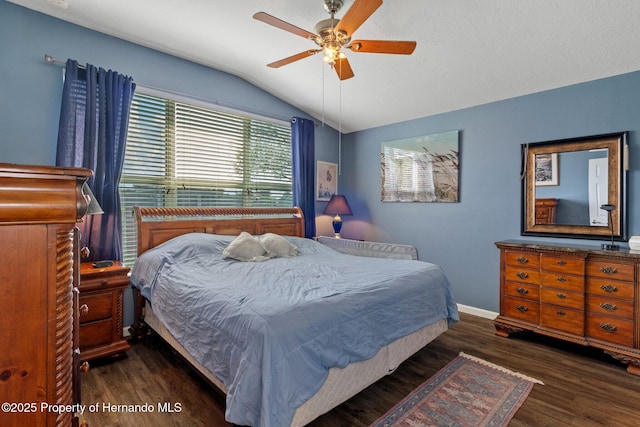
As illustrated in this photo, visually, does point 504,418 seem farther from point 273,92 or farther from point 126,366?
point 273,92

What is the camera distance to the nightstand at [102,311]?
2.38 metres

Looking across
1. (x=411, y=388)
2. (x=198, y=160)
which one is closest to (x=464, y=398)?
(x=411, y=388)

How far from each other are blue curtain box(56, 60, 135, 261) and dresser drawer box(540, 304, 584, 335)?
Answer: 13.0ft

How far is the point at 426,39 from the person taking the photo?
8.84ft

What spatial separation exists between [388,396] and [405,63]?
2944mm

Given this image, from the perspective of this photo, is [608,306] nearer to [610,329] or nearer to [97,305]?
[610,329]

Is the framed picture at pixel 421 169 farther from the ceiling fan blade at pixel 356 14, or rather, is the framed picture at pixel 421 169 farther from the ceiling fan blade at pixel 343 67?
the ceiling fan blade at pixel 356 14

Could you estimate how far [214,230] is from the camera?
347 centimetres

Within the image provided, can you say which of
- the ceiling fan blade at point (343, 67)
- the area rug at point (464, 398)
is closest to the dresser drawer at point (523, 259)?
the area rug at point (464, 398)

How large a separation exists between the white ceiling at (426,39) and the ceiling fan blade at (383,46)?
494 millimetres

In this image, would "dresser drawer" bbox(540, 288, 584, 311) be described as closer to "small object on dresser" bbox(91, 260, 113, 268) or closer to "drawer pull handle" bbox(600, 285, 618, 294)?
"drawer pull handle" bbox(600, 285, 618, 294)

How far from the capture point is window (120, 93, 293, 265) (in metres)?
3.10

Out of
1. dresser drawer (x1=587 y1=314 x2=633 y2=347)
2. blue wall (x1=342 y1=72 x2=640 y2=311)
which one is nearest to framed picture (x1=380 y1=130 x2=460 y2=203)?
blue wall (x1=342 y1=72 x2=640 y2=311)

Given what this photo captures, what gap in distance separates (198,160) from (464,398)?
3.34 meters
